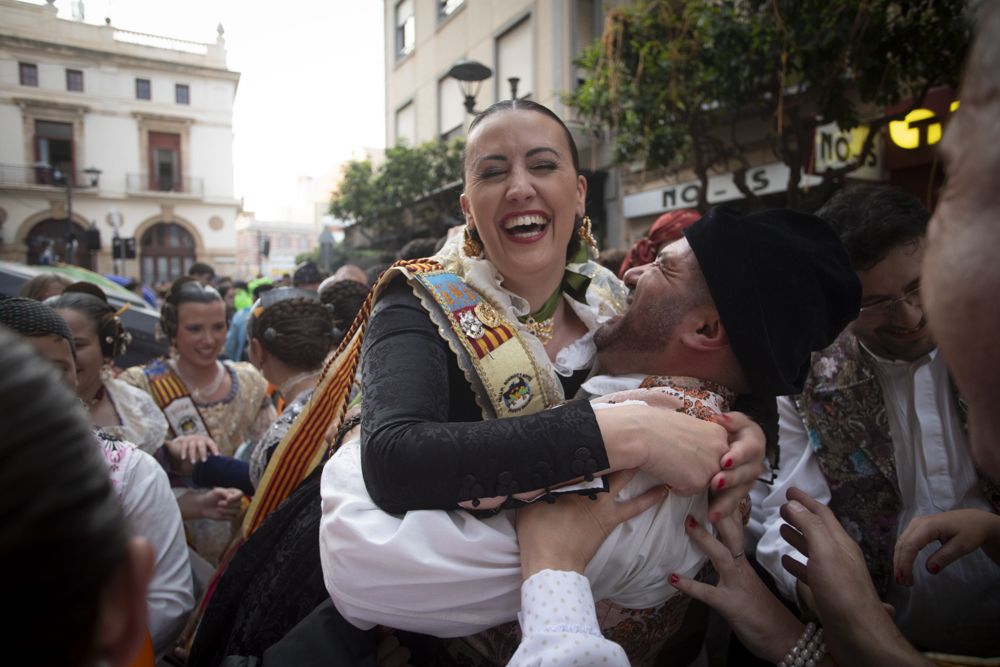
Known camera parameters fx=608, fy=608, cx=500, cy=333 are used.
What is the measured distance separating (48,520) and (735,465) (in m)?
1.17

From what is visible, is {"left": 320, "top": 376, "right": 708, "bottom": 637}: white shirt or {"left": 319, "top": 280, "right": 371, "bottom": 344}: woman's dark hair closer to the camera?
{"left": 320, "top": 376, "right": 708, "bottom": 637}: white shirt

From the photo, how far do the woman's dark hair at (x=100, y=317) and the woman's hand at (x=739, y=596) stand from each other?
2.49 metres

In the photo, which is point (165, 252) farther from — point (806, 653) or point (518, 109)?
point (806, 653)

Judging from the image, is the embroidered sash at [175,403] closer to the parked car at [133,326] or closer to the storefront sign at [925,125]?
the parked car at [133,326]

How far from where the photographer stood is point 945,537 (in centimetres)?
147

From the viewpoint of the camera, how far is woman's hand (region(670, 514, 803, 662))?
138 cm

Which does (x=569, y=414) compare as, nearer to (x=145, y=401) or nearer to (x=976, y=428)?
(x=976, y=428)

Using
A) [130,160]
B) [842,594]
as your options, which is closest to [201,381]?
[842,594]

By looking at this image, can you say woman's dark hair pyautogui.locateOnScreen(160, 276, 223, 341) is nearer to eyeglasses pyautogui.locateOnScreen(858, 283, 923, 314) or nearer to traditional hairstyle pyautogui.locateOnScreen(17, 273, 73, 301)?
traditional hairstyle pyautogui.locateOnScreen(17, 273, 73, 301)

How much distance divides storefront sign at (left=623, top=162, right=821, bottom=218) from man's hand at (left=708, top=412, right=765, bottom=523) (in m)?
6.72

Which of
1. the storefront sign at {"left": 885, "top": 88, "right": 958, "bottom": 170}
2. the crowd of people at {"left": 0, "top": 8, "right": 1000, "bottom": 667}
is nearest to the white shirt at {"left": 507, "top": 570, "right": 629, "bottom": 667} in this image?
the crowd of people at {"left": 0, "top": 8, "right": 1000, "bottom": 667}

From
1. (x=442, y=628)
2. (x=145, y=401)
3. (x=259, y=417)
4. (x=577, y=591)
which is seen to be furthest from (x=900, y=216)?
(x=259, y=417)

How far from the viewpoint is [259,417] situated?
11.4 ft

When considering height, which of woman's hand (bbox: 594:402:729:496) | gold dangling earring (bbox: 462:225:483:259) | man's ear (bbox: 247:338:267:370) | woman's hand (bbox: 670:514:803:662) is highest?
gold dangling earring (bbox: 462:225:483:259)
